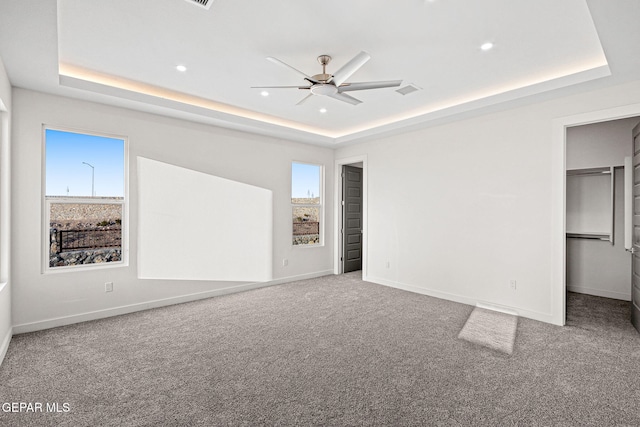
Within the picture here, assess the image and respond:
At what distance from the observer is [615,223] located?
15.0 ft

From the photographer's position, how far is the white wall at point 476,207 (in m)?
3.74

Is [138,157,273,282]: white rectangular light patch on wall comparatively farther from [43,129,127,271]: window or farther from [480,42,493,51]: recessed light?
[480,42,493,51]: recessed light

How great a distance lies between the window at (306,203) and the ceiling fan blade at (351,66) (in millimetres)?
3127

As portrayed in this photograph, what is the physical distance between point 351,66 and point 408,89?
1.47 m

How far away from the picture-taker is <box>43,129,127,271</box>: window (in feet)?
11.8

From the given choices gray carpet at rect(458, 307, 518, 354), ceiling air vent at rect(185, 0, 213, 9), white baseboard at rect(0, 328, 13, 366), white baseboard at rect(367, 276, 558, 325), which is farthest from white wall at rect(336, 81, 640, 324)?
white baseboard at rect(0, 328, 13, 366)

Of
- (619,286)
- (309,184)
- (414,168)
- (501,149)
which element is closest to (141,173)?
(309,184)

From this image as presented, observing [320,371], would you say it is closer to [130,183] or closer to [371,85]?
[371,85]

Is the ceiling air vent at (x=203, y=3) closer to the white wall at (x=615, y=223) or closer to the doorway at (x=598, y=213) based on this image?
the doorway at (x=598, y=213)

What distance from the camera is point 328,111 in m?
4.71

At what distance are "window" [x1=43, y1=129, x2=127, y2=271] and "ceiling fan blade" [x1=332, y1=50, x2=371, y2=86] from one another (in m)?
2.92

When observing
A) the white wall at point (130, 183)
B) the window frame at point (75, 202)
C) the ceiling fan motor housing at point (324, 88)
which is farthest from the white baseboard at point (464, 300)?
the window frame at point (75, 202)

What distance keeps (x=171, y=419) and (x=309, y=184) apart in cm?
465

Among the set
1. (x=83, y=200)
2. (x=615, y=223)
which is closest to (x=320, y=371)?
(x=83, y=200)
